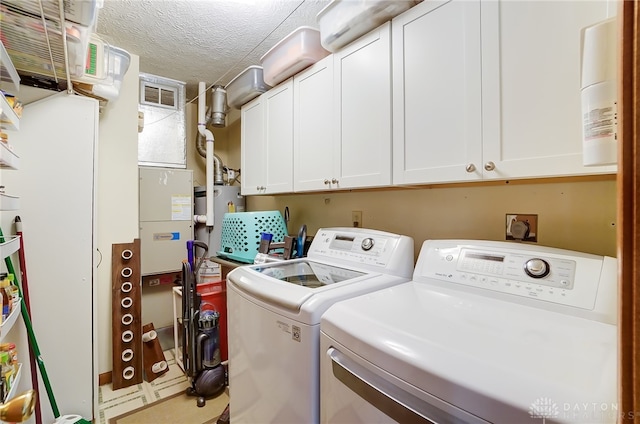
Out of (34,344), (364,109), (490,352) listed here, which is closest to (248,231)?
(364,109)

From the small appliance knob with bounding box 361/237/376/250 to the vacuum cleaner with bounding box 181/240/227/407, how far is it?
1.32 m

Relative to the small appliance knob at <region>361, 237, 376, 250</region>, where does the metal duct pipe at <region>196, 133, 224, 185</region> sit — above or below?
above

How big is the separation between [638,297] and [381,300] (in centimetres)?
68

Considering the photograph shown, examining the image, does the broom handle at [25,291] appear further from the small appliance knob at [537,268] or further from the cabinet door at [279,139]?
the small appliance knob at [537,268]

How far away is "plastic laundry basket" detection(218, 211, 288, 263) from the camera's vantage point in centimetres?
211

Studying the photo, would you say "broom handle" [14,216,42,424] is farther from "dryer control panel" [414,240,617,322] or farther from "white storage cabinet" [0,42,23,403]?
"dryer control panel" [414,240,617,322]

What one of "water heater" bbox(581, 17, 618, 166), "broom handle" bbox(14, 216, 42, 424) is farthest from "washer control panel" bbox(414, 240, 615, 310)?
"broom handle" bbox(14, 216, 42, 424)

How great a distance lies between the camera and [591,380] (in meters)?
0.53

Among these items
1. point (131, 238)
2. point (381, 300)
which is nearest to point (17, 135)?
point (131, 238)

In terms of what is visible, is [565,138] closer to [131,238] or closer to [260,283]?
[260,283]

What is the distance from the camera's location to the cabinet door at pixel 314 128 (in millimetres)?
1733

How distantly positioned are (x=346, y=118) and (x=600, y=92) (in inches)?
43.9

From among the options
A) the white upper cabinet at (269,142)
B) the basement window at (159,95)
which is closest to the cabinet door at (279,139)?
the white upper cabinet at (269,142)

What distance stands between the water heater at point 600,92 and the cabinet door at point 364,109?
0.79m
